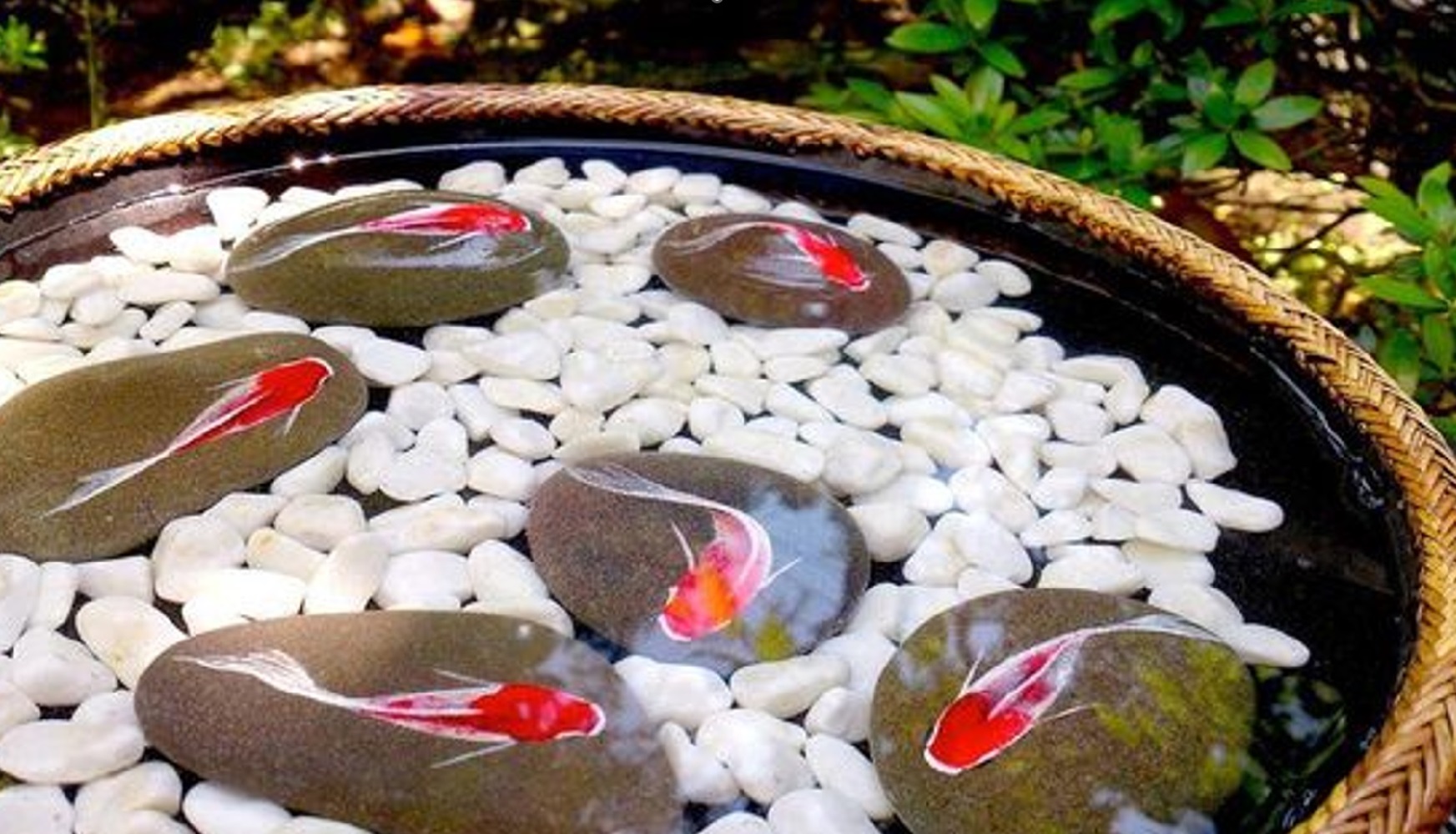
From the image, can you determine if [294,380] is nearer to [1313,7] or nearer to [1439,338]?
[1439,338]

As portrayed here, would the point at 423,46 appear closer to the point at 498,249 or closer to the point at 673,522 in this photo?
the point at 498,249

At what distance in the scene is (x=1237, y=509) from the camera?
0.97m

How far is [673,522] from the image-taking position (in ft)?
2.94

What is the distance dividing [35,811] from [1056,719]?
478mm

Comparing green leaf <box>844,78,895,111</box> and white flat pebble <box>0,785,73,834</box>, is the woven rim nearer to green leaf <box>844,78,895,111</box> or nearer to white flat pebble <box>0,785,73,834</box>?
green leaf <box>844,78,895,111</box>

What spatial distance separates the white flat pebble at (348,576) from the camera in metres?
0.85

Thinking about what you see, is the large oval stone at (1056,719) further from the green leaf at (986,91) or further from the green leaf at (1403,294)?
the green leaf at (986,91)

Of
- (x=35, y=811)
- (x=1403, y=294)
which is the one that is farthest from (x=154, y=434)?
(x=1403, y=294)

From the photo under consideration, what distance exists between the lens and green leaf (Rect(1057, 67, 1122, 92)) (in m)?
1.62

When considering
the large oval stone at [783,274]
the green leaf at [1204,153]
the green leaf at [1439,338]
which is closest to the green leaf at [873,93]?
the green leaf at [1204,153]

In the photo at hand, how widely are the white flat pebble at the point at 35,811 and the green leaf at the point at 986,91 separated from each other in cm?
107

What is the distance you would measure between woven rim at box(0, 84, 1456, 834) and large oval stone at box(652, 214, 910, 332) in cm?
14

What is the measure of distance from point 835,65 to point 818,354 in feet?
3.34

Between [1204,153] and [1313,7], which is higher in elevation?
[1313,7]
